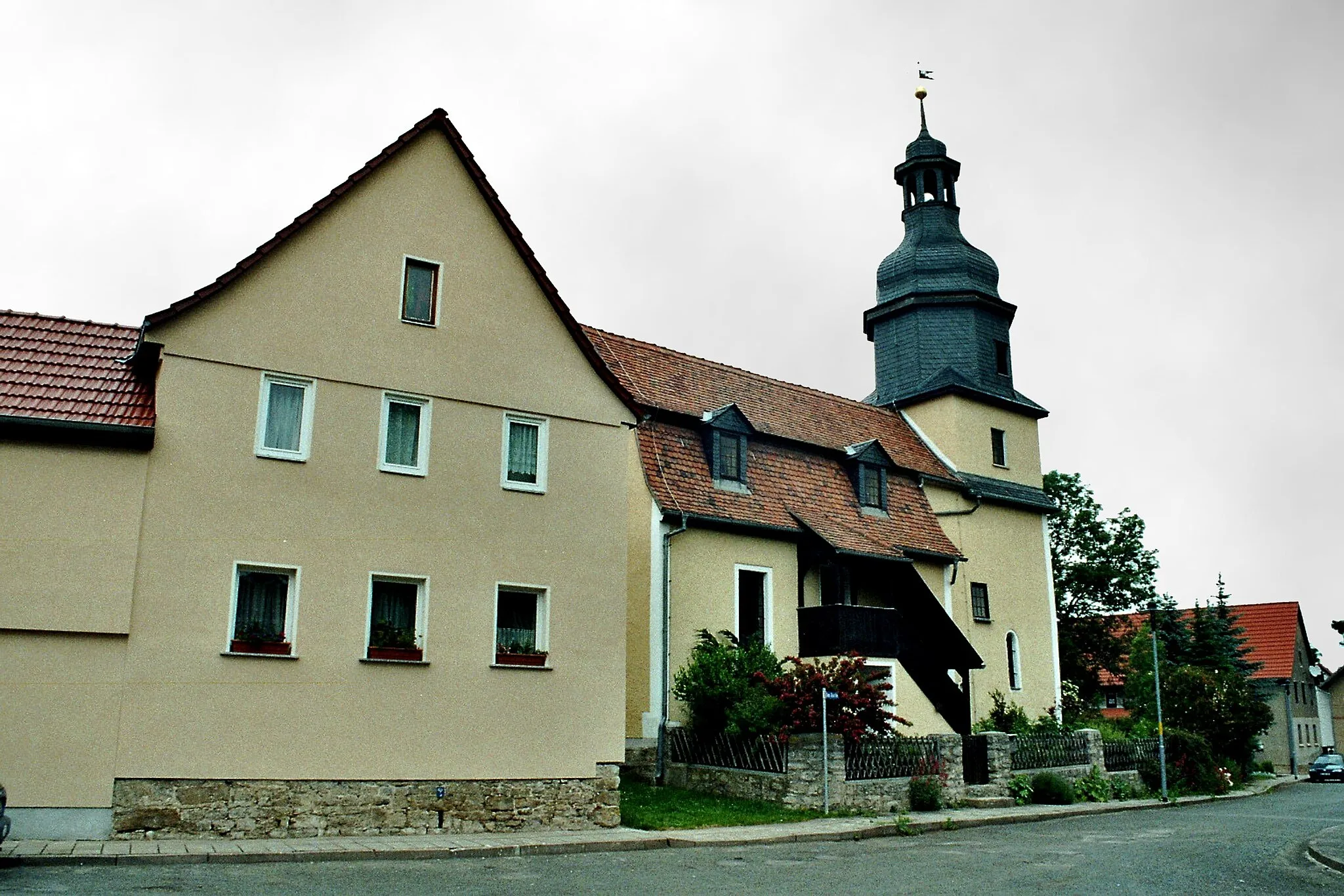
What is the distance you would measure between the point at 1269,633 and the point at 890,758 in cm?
4632

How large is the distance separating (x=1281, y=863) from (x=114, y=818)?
1527 cm

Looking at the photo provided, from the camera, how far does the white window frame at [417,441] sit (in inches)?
673

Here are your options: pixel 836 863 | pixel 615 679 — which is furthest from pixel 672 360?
pixel 836 863

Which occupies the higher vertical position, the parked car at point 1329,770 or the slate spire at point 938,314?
the slate spire at point 938,314

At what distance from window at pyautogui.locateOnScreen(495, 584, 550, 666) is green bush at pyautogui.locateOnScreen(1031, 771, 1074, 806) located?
12229 millimetres

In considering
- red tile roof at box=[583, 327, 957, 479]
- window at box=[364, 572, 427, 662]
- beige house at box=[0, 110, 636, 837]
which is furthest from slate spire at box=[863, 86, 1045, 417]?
window at box=[364, 572, 427, 662]

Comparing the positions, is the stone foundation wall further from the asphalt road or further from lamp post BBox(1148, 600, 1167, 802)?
lamp post BBox(1148, 600, 1167, 802)

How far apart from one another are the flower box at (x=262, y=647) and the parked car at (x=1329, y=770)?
4453cm

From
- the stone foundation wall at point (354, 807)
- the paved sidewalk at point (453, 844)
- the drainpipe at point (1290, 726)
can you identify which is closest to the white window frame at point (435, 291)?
the stone foundation wall at point (354, 807)

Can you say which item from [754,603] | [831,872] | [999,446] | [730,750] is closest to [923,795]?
[730,750]

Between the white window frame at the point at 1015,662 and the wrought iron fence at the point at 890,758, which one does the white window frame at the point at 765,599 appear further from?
the white window frame at the point at 1015,662

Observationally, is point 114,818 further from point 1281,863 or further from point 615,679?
point 1281,863

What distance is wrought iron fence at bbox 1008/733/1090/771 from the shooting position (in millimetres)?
24156

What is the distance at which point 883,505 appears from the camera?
96.3ft
